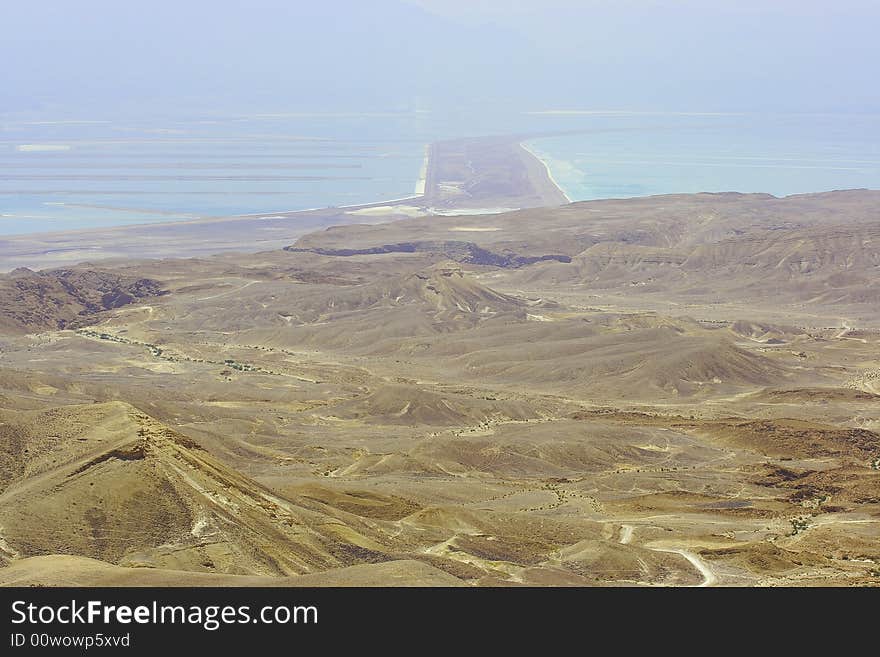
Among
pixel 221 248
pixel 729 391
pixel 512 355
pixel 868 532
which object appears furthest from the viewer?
pixel 221 248

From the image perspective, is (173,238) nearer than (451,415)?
No

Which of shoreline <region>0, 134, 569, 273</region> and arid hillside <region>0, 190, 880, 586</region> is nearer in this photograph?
arid hillside <region>0, 190, 880, 586</region>

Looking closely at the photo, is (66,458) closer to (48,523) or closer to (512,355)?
(48,523)

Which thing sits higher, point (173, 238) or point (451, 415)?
point (173, 238)

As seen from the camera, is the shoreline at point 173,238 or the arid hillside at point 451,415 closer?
the arid hillside at point 451,415

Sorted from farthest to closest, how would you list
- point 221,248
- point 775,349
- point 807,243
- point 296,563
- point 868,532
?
1. point 221,248
2. point 807,243
3. point 775,349
4. point 868,532
5. point 296,563

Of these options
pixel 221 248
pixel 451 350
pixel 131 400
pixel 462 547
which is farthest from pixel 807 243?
pixel 462 547

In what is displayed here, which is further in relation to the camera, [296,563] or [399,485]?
[399,485]

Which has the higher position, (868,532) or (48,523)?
(48,523)

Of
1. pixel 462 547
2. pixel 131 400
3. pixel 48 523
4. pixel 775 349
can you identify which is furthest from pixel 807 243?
pixel 48 523
